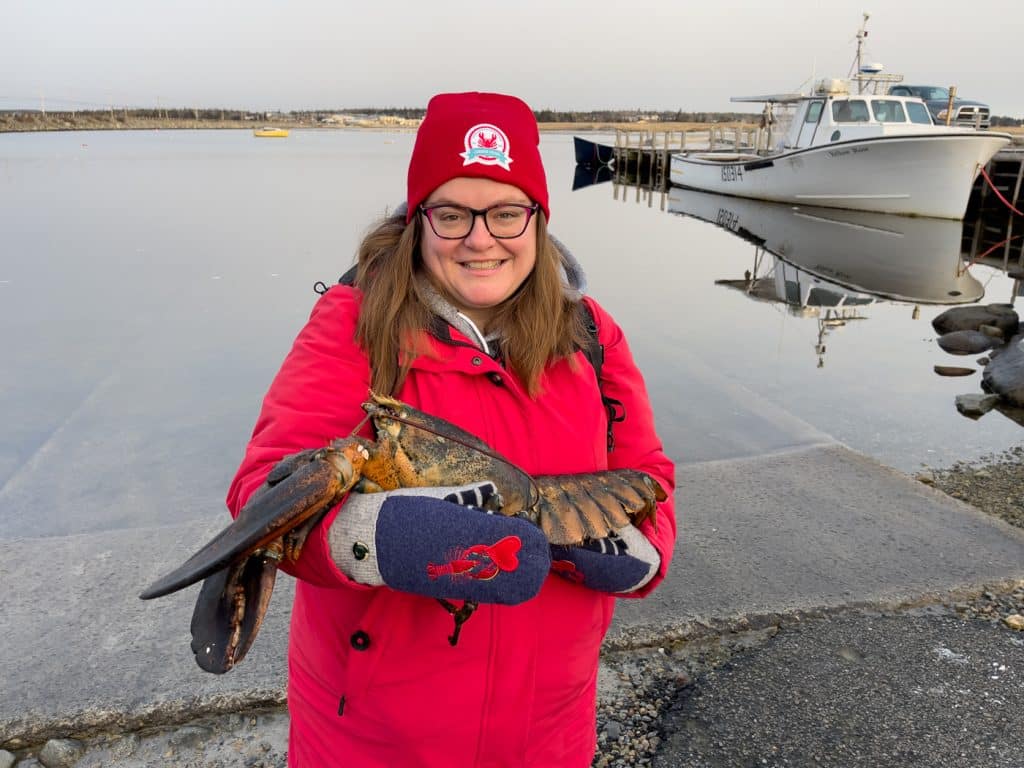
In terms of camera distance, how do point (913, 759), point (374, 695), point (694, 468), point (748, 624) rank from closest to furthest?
point (374, 695), point (913, 759), point (748, 624), point (694, 468)

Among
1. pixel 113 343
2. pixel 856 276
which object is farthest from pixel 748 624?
pixel 856 276

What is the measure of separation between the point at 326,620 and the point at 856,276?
16131 mm

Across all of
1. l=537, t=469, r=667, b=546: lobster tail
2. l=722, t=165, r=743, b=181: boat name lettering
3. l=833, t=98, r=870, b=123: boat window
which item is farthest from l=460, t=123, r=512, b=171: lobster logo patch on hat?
l=722, t=165, r=743, b=181: boat name lettering

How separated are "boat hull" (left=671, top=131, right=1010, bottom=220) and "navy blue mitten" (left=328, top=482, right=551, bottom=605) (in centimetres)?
2314

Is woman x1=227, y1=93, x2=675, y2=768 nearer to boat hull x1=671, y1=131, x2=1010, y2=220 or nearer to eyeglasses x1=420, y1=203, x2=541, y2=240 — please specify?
eyeglasses x1=420, y1=203, x2=541, y2=240

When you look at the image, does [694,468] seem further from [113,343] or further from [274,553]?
[113,343]

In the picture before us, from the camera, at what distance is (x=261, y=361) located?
8.36m

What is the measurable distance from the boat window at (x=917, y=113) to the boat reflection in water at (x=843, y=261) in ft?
9.62

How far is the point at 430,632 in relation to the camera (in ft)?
6.08

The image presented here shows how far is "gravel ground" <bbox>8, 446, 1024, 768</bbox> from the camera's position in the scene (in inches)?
112

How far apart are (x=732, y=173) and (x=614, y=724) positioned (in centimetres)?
2877

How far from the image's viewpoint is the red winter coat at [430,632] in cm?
183

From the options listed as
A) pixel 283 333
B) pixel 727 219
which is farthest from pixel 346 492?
pixel 727 219

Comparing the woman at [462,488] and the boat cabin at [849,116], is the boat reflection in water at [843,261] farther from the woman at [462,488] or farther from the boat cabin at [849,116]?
the woman at [462,488]
